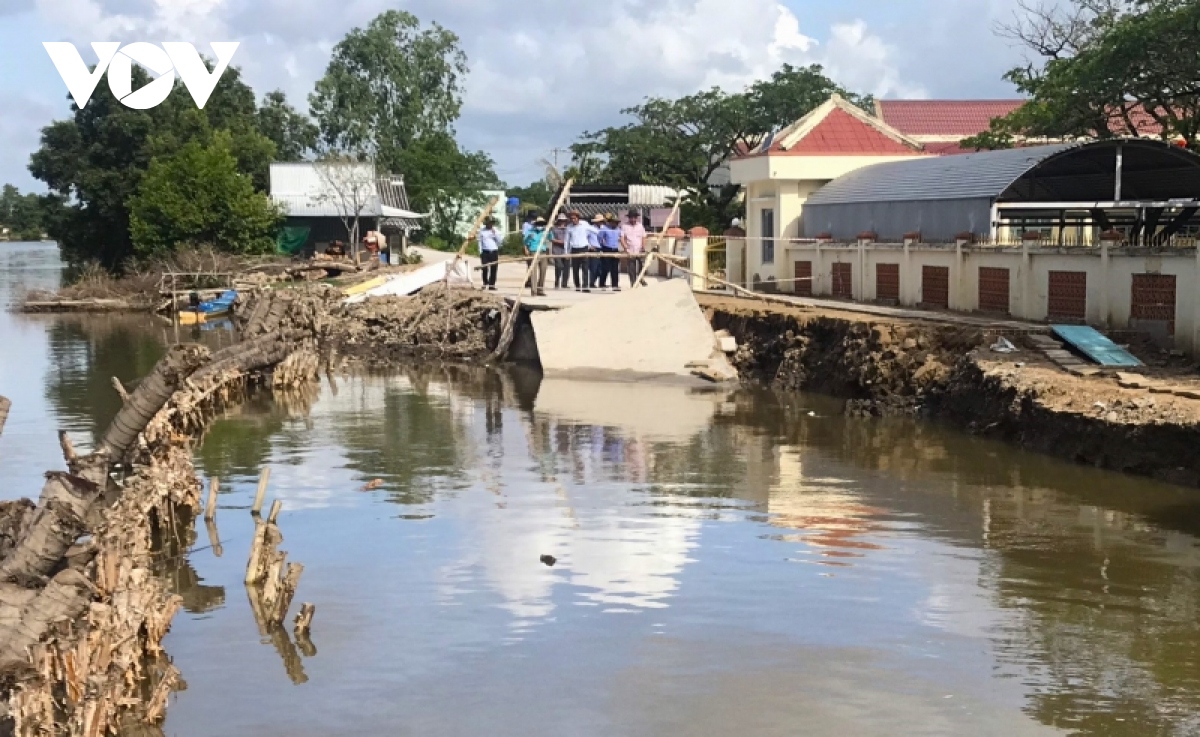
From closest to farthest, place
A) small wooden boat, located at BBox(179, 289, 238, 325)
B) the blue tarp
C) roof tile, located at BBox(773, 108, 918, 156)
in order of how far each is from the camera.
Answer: the blue tarp < roof tile, located at BBox(773, 108, 918, 156) < small wooden boat, located at BBox(179, 289, 238, 325)

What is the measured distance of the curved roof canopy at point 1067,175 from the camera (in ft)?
75.5

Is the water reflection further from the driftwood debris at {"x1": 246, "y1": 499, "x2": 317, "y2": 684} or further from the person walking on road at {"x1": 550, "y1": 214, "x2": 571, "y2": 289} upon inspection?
the person walking on road at {"x1": 550, "y1": 214, "x2": 571, "y2": 289}

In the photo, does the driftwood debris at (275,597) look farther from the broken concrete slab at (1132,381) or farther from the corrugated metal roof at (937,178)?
the corrugated metal roof at (937,178)

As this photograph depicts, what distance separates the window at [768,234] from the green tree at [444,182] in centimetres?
3236

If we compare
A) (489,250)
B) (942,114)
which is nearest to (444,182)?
(942,114)

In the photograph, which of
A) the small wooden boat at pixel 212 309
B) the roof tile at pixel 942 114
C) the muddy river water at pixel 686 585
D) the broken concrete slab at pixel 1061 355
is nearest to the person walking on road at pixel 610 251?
the muddy river water at pixel 686 585

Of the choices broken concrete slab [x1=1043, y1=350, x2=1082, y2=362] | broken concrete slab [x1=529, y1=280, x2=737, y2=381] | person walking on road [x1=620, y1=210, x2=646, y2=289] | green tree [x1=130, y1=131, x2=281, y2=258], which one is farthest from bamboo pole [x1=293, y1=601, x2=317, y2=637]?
green tree [x1=130, y1=131, x2=281, y2=258]

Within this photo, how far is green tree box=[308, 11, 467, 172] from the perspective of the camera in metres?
64.0

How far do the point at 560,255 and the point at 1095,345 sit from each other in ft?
38.7

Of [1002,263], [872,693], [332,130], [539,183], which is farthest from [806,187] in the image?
[539,183]

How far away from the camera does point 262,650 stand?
1022 cm

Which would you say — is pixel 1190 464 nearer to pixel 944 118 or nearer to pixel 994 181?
pixel 994 181

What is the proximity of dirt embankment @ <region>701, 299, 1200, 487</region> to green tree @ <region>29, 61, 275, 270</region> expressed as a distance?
31136 mm

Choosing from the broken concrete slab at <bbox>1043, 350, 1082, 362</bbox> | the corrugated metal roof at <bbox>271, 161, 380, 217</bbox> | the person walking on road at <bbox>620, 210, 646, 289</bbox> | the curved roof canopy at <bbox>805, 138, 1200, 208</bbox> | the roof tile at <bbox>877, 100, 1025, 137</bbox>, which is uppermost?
the roof tile at <bbox>877, 100, 1025, 137</bbox>
